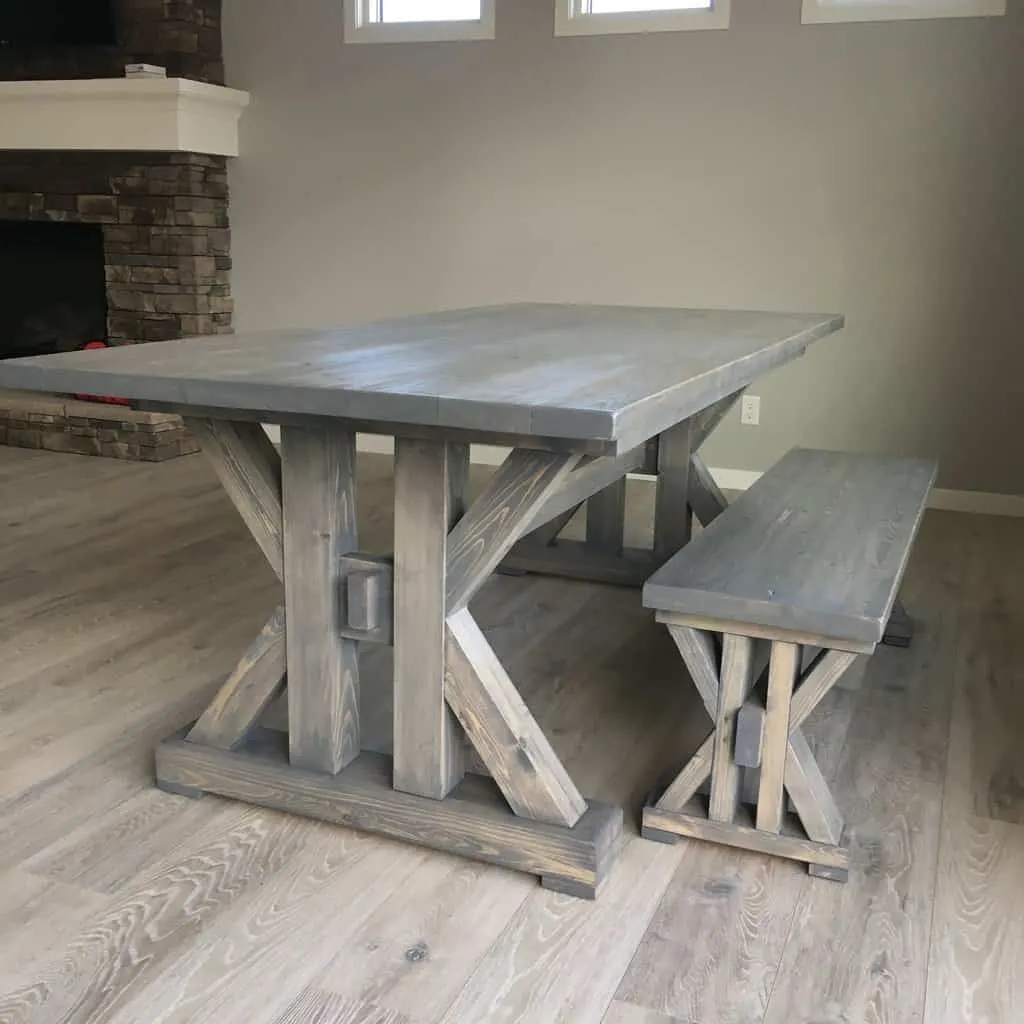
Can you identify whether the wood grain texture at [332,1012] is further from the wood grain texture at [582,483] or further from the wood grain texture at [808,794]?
the wood grain texture at [582,483]

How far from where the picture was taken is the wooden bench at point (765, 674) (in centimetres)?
169

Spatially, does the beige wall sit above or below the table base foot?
above

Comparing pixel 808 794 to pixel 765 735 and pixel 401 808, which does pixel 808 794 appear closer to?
pixel 765 735

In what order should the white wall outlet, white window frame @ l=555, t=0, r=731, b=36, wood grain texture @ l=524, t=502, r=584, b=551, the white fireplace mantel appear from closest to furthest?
wood grain texture @ l=524, t=502, r=584, b=551, white window frame @ l=555, t=0, r=731, b=36, the white wall outlet, the white fireplace mantel

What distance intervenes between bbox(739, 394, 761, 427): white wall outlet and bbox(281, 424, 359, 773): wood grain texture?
2.82 meters

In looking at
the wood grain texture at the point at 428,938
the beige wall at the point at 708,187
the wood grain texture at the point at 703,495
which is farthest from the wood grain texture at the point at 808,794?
the beige wall at the point at 708,187

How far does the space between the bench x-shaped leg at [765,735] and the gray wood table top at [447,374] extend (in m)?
0.40

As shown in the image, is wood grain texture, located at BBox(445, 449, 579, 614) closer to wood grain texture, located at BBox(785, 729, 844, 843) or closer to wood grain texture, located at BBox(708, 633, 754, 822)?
wood grain texture, located at BBox(708, 633, 754, 822)

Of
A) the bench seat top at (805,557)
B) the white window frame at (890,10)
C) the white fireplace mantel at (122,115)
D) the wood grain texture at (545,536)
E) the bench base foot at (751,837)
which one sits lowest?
the bench base foot at (751,837)

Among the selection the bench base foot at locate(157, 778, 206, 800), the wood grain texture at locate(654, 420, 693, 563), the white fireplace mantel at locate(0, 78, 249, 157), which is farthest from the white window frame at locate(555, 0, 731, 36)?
the bench base foot at locate(157, 778, 206, 800)

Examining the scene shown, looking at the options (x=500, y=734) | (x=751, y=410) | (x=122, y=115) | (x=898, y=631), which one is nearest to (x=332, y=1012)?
(x=500, y=734)

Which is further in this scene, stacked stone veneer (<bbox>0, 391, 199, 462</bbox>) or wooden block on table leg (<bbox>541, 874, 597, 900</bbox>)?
stacked stone veneer (<bbox>0, 391, 199, 462</bbox>)

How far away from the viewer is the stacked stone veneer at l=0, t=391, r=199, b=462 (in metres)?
4.70


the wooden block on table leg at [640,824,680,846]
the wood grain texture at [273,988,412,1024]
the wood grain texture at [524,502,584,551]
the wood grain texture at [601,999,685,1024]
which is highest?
the wood grain texture at [524,502,584,551]
